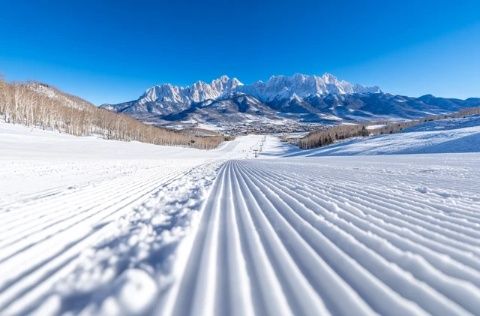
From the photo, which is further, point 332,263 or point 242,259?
point 242,259

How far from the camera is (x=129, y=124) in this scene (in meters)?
104

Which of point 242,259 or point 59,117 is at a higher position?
point 59,117

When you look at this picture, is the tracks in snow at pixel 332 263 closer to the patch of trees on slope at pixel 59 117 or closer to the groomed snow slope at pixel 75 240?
the groomed snow slope at pixel 75 240

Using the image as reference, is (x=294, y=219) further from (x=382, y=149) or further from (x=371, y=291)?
(x=382, y=149)

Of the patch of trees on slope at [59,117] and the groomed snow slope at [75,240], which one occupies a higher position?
the patch of trees on slope at [59,117]

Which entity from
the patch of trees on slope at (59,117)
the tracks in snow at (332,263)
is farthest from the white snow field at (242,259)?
the patch of trees on slope at (59,117)

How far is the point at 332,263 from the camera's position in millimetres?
2855

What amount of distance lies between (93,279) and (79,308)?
47cm

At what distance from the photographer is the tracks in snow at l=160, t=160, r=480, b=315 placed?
2125 millimetres

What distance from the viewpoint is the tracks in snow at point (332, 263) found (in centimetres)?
212

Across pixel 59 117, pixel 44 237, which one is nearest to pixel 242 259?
pixel 44 237

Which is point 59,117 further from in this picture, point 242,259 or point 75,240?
point 242,259

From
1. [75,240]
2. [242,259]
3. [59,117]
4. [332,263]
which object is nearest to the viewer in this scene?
[332,263]

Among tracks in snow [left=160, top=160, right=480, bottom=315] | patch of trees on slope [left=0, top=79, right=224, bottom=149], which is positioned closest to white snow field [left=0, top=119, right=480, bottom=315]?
tracks in snow [left=160, top=160, right=480, bottom=315]
